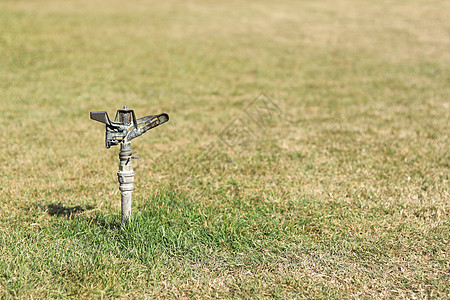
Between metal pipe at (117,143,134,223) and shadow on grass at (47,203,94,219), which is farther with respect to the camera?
shadow on grass at (47,203,94,219)

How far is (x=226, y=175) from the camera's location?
5.50 m

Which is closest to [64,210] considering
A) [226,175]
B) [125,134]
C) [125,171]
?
[125,171]

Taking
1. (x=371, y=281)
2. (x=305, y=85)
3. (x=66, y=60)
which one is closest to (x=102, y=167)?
(x=371, y=281)

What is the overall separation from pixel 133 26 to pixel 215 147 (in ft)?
39.7

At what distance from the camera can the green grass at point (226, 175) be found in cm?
348

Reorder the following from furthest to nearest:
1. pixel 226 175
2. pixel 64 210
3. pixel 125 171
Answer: pixel 226 175, pixel 64 210, pixel 125 171

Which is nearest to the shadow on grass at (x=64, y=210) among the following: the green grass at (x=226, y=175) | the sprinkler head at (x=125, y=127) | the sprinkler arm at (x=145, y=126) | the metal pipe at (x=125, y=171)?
the green grass at (x=226, y=175)

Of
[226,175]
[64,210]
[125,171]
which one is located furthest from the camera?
[226,175]

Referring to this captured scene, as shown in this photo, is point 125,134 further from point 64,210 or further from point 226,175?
point 226,175

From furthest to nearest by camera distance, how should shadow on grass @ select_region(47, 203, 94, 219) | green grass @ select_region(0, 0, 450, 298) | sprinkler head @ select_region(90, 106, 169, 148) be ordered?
shadow on grass @ select_region(47, 203, 94, 219) < sprinkler head @ select_region(90, 106, 169, 148) < green grass @ select_region(0, 0, 450, 298)

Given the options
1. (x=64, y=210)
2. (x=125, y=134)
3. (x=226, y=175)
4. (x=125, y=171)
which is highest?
(x=125, y=134)

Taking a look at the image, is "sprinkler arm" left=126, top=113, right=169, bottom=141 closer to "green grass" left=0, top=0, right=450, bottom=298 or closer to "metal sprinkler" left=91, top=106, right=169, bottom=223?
"metal sprinkler" left=91, top=106, right=169, bottom=223

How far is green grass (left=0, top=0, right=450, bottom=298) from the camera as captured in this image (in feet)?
11.4

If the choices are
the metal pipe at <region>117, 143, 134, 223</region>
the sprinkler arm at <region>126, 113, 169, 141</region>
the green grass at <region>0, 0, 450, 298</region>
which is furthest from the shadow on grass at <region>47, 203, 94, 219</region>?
the sprinkler arm at <region>126, 113, 169, 141</region>
